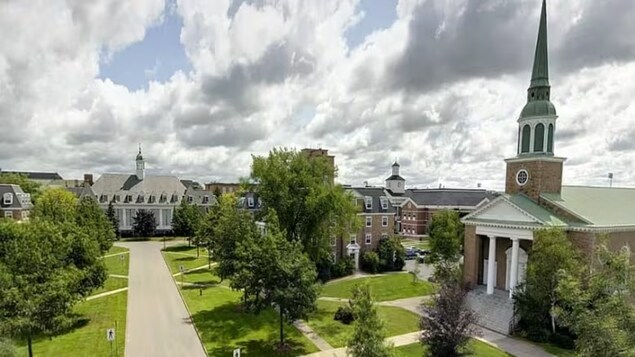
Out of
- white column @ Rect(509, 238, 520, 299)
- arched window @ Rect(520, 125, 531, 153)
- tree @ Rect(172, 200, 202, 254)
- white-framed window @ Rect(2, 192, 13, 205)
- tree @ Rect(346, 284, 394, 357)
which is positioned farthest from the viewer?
tree @ Rect(172, 200, 202, 254)

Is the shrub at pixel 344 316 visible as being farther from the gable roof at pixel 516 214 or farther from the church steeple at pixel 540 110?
the church steeple at pixel 540 110

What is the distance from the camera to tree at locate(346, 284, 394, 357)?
586 inches

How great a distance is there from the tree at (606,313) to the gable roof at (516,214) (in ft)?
36.1

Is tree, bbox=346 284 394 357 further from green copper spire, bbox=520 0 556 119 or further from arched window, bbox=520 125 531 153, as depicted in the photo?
green copper spire, bbox=520 0 556 119

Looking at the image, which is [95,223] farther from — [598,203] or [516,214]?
[598,203]

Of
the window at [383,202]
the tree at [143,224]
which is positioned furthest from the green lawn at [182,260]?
the window at [383,202]

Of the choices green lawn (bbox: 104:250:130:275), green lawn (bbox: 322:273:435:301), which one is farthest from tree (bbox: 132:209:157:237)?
green lawn (bbox: 322:273:435:301)

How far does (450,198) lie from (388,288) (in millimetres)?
48342

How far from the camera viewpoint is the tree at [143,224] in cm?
6819

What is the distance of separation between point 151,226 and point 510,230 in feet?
194

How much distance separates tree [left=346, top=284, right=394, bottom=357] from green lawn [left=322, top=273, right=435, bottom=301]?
17.8 metres

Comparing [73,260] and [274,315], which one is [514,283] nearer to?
[274,315]

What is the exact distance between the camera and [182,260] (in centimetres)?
4778

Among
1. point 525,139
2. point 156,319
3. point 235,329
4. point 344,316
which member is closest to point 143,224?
point 156,319
